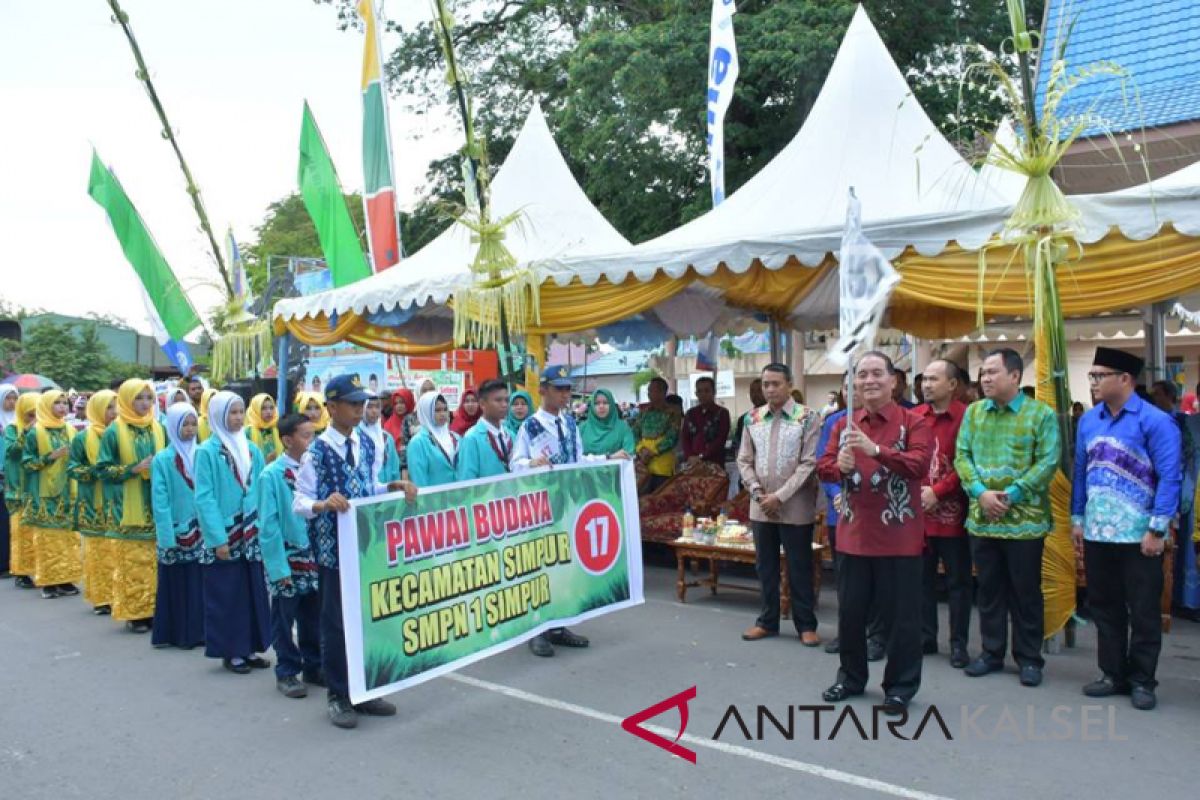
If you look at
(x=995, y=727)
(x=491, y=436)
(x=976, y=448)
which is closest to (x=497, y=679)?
(x=491, y=436)

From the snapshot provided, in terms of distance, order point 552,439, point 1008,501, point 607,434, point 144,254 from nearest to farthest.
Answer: point 1008,501
point 552,439
point 607,434
point 144,254

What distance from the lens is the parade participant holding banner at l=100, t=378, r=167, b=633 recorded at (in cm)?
694

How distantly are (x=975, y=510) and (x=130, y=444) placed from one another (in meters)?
5.89

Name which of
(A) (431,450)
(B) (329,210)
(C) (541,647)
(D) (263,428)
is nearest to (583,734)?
(C) (541,647)

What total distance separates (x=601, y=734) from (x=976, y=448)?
262 centimetres

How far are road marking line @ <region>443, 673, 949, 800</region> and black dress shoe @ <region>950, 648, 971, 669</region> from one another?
71.1 inches

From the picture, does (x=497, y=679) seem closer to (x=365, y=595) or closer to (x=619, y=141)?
(x=365, y=595)

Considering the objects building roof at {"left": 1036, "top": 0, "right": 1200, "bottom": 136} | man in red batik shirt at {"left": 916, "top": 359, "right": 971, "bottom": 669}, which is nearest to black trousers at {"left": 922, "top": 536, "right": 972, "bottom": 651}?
man in red batik shirt at {"left": 916, "top": 359, "right": 971, "bottom": 669}

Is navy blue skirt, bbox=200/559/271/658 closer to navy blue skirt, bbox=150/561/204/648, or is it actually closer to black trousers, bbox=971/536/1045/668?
navy blue skirt, bbox=150/561/204/648

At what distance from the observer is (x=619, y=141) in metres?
16.8

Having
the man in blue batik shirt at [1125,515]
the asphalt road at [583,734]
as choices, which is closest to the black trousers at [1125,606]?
the man in blue batik shirt at [1125,515]

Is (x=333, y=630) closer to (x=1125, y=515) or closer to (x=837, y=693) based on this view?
(x=837, y=693)

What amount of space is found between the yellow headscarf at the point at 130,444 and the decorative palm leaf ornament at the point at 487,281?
2.59m

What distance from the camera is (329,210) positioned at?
39.4 feet
